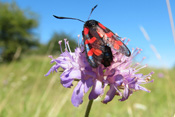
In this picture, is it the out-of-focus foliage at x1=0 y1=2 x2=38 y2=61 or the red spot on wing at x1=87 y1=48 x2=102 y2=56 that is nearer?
the red spot on wing at x1=87 y1=48 x2=102 y2=56

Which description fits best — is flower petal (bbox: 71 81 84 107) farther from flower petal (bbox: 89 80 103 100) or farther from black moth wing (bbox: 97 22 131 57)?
black moth wing (bbox: 97 22 131 57)

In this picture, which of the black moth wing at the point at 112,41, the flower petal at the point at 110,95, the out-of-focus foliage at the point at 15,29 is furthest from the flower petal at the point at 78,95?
the out-of-focus foliage at the point at 15,29

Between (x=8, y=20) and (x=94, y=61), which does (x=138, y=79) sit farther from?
(x=8, y=20)

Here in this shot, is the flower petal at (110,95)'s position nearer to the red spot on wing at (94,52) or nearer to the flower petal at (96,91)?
the flower petal at (96,91)

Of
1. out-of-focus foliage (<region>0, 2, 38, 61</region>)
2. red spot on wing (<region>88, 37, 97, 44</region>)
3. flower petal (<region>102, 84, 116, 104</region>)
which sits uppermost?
out-of-focus foliage (<region>0, 2, 38, 61</region>)

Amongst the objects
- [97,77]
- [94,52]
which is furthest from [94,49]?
[97,77]

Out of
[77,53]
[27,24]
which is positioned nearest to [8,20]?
[27,24]

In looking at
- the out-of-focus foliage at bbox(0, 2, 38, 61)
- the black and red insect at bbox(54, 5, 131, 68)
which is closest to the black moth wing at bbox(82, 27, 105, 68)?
the black and red insect at bbox(54, 5, 131, 68)

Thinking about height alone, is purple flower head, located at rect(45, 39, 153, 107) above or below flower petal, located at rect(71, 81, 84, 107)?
above
